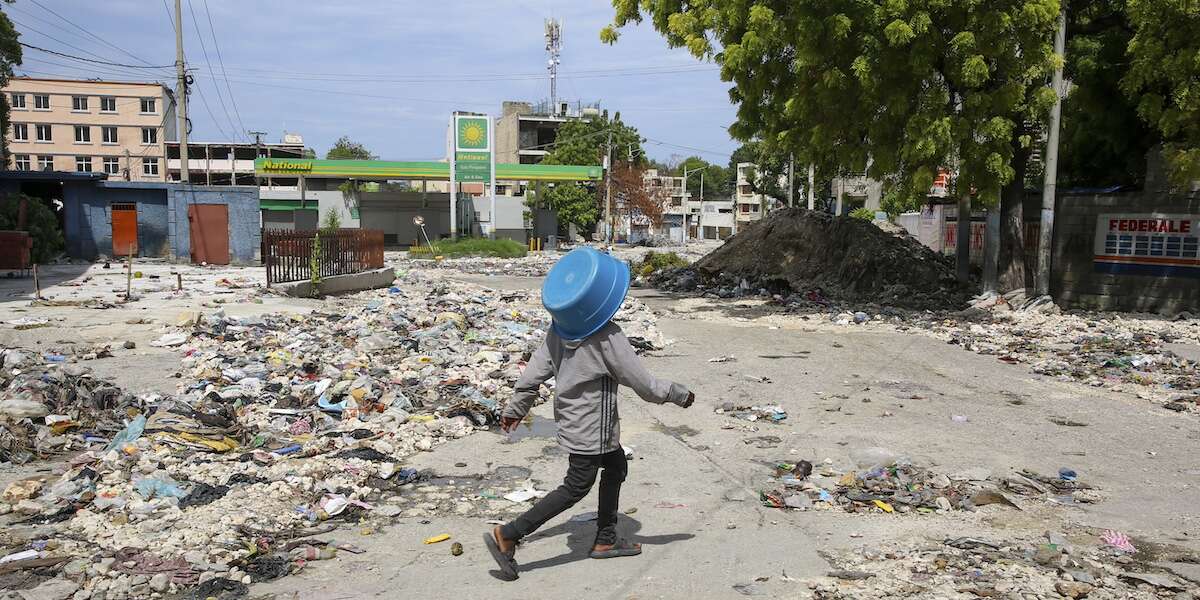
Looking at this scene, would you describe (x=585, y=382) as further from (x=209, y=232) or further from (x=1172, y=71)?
(x=209, y=232)

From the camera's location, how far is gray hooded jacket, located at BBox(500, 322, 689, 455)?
4.15 metres

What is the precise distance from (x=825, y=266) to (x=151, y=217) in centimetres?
2263

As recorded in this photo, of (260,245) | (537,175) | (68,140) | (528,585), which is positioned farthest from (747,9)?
→ (68,140)

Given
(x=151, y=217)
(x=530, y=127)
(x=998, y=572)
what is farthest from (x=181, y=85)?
(x=530, y=127)

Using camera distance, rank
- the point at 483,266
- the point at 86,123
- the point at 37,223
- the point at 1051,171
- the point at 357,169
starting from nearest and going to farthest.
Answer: the point at 1051,171 < the point at 37,223 < the point at 483,266 < the point at 357,169 < the point at 86,123

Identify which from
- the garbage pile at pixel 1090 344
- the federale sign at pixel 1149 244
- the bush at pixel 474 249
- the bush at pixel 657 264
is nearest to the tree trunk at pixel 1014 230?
the federale sign at pixel 1149 244

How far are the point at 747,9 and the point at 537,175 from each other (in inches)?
1390

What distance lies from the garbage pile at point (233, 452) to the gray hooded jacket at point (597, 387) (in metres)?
1.38

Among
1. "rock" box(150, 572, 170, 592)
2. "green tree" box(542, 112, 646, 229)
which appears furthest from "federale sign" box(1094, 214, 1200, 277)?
"green tree" box(542, 112, 646, 229)

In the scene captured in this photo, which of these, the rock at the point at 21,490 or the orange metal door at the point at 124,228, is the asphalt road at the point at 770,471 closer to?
the rock at the point at 21,490

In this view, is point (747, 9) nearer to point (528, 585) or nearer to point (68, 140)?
point (528, 585)

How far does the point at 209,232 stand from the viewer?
28406 millimetres

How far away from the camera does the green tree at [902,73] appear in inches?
537

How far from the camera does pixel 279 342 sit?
10.9 metres
